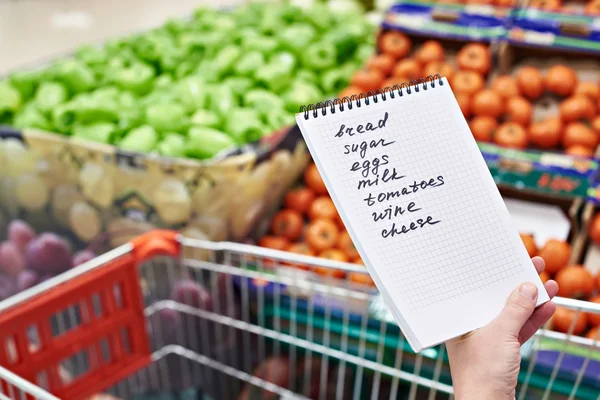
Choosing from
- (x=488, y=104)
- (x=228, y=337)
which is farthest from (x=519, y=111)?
→ (x=228, y=337)

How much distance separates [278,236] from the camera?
1964 millimetres

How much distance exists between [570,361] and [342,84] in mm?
1462

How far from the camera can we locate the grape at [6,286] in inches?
83.9

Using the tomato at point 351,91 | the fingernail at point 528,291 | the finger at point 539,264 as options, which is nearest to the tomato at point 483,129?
the tomato at point 351,91

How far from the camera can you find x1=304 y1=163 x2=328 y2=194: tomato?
2.01 m

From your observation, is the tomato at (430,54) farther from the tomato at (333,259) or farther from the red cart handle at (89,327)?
the red cart handle at (89,327)

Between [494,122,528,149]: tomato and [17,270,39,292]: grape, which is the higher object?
[494,122,528,149]: tomato

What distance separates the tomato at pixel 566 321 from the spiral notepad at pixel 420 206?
2.61 ft

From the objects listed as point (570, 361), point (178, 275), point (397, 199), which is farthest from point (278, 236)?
point (397, 199)

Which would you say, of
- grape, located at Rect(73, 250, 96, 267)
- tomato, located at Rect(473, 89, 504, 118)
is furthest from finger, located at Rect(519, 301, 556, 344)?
grape, located at Rect(73, 250, 96, 267)

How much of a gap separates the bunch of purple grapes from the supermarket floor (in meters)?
0.92

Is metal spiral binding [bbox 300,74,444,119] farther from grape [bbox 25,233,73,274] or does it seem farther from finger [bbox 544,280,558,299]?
grape [bbox 25,233,73,274]

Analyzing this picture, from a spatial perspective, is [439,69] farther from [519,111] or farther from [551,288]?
[551,288]

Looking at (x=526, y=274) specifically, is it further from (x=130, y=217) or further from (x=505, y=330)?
(x=130, y=217)
